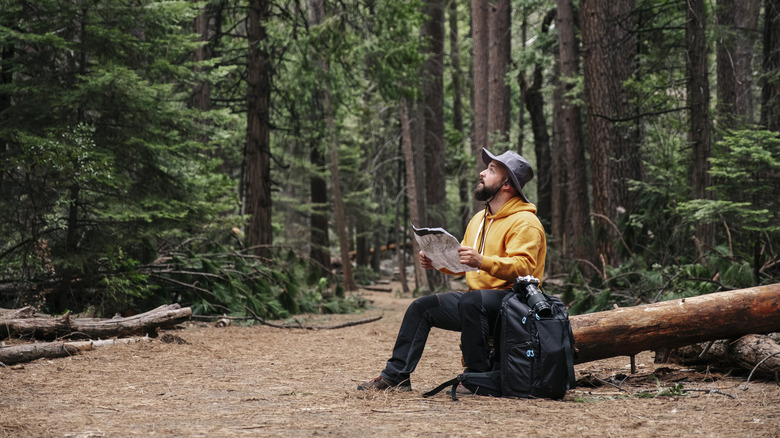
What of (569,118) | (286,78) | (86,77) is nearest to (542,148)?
(569,118)

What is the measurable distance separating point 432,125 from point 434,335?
39.4ft

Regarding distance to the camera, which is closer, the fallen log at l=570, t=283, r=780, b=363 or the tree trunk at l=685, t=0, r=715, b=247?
the fallen log at l=570, t=283, r=780, b=363

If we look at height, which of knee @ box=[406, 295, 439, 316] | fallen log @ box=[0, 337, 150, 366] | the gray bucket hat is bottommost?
fallen log @ box=[0, 337, 150, 366]

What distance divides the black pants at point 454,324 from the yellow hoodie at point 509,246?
17 centimetres

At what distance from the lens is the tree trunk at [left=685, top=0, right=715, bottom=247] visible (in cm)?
983

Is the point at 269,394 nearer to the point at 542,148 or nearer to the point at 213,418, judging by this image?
the point at 213,418

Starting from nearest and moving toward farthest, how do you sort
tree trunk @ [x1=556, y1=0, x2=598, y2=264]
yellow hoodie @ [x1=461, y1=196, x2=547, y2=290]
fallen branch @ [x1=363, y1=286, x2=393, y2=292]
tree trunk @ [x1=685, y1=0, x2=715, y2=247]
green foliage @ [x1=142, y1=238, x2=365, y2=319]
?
yellow hoodie @ [x1=461, y1=196, x2=547, y2=290]
tree trunk @ [x1=685, y1=0, x2=715, y2=247]
green foliage @ [x1=142, y1=238, x2=365, y2=319]
tree trunk @ [x1=556, y1=0, x2=598, y2=264]
fallen branch @ [x1=363, y1=286, x2=393, y2=292]

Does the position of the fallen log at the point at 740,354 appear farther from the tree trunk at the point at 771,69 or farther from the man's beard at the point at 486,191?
the tree trunk at the point at 771,69

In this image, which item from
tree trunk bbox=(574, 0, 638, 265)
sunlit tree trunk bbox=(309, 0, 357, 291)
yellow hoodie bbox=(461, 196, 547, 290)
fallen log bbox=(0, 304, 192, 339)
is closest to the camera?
yellow hoodie bbox=(461, 196, 547, 290)

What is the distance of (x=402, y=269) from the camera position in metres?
22.8

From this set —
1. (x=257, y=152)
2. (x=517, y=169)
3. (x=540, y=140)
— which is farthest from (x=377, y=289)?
(x=517, y=169)

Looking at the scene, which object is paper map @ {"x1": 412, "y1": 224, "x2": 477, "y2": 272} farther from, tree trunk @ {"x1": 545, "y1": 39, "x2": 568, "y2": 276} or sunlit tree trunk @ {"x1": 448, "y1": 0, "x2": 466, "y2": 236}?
sunlit tree trunk @ {"x1": 448, "y1": 0, "x2": 466, "y2": 236}

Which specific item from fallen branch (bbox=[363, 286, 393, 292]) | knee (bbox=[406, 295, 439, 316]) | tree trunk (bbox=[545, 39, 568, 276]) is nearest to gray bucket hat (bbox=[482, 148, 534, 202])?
knee (bbox=[406, 295, 439, 316])

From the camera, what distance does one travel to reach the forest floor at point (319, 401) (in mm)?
A: 4074
